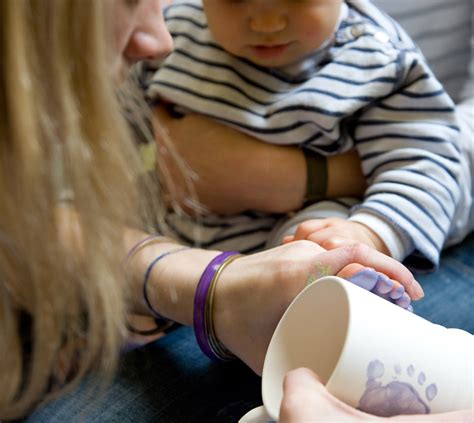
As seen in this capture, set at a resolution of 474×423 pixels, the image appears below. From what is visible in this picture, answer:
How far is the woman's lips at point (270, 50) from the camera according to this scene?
93 cm

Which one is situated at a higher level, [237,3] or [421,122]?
[237,3]

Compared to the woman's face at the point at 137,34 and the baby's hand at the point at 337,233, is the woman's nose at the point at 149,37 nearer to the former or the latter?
the woman's face at the point at 137,34

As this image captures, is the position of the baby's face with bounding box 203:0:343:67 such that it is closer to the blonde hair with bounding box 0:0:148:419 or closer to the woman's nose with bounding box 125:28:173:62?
the woman's nose with bounding box 125:28:173:62

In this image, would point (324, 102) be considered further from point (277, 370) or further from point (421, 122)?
point (277, 370)

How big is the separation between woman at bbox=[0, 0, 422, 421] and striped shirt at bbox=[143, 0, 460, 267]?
237 millimetres

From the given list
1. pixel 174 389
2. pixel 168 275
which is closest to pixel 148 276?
pixel 168 275

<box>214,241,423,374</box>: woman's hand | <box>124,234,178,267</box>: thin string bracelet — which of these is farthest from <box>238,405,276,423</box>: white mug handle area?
<box>124,234,178,267</box>: thin string bracelet

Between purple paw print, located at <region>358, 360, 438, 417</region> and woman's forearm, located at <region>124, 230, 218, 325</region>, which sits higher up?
purple paw print, located at <region>358, 360, 438, 417</region>

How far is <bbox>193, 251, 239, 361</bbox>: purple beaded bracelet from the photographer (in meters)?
0.78

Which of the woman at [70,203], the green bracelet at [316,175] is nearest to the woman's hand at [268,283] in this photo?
the woman at [70,203]

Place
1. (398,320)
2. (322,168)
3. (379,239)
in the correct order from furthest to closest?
(322,168)
(379,239)
(398,320)

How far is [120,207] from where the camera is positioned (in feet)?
1.94

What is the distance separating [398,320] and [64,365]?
1.22 feet

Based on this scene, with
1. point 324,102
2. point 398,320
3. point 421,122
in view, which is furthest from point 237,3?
point 398,320
